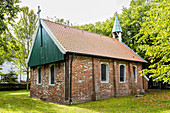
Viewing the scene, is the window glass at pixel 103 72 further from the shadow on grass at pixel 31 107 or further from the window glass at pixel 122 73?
the shadow on grass at pixel 31 107

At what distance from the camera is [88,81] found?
14.7 meters

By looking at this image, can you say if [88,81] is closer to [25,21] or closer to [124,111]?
[124,111]

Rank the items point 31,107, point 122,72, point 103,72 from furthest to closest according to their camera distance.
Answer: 1. point 122,72
2. point 103,72
3. point 31,107

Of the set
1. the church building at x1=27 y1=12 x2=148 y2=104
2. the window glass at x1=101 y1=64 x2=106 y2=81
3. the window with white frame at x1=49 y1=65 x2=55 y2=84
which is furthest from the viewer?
the window glass at x1=101 y1=64 x2=106 y2=81

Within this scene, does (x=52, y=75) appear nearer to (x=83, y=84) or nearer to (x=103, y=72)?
(x=83, y=84)

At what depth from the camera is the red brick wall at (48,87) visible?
14.0 metres

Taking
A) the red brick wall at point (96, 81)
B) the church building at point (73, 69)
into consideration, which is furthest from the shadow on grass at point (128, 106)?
the church building at point (73, 69)

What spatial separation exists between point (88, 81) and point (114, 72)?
158 inches

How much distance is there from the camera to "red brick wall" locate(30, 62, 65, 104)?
1402cm

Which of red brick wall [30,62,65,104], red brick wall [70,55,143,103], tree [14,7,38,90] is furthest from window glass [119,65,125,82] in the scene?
tree [14,7,38,90]

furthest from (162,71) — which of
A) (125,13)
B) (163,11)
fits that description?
(125,13)

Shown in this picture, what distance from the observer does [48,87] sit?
15.9 metres

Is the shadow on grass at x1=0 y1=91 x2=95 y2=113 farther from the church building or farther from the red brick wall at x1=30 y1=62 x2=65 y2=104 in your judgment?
the church building

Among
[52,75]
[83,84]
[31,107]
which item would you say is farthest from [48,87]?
[31,107]
